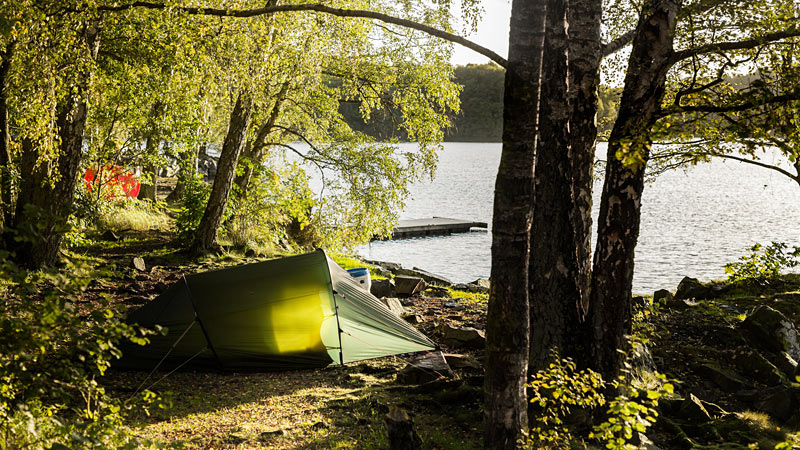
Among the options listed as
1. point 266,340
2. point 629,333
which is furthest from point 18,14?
point 629,333

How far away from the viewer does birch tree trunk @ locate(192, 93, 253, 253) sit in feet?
53.4

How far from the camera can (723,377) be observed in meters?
8.98

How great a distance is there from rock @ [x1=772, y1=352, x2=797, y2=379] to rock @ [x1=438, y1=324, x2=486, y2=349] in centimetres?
458

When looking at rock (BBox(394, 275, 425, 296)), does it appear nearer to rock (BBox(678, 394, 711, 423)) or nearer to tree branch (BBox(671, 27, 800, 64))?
rock (BBox(678, 394, 711, 423))

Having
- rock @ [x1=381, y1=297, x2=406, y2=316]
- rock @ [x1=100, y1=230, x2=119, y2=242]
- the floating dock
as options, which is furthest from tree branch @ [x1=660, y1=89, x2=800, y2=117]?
the floating dock

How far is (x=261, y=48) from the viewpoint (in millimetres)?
11078

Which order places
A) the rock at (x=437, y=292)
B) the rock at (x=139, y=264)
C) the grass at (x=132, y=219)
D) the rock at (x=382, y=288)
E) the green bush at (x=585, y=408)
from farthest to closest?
the grass at (x=132, y=219), the rock at (x=437, y=292), the rock at (x=382, y=288), the rock at (x=139, y=264), the green bush at (x=585, y=408)

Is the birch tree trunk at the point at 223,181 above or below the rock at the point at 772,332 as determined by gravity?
above

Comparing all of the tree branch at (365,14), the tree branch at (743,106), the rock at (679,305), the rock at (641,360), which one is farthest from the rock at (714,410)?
the tree branch at (365,14)

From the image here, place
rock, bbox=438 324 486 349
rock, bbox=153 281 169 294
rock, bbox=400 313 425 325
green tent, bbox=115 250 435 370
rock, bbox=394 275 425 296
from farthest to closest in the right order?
rock, bbox=394 275 425 296 → rock, bbox=153 281 169 294 → rock, bbox=400 313 425 325 → rock, bbox=438 324 486 349 → green tent, bbox=115 250 435 370

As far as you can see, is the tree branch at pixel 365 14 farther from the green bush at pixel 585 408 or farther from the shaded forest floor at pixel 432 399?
the shaded forest floor at pixel 432 399

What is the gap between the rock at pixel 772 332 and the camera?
389 inches

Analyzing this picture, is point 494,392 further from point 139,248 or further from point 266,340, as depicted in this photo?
point 139,248

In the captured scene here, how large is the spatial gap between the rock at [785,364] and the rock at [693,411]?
2541mm
